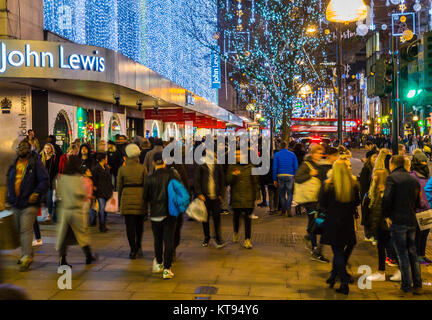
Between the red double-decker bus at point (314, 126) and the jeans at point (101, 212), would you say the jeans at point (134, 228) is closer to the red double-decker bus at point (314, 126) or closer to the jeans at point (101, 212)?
the jeans at point (101, 212)

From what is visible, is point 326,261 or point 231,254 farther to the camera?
point 231,254

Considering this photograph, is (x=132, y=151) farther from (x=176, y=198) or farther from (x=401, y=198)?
(x=401, y=198)

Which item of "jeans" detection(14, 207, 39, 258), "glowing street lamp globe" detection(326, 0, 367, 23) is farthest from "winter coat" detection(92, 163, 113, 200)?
"glowing street lamp globe" detection(326, 0, 367, 23)

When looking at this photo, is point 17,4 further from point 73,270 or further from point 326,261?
point 326,261

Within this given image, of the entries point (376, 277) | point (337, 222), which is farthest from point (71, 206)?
point (376, 277)

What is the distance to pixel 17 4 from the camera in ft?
51.0

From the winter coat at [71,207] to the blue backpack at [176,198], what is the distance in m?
1.28

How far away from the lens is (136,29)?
80.1 feet

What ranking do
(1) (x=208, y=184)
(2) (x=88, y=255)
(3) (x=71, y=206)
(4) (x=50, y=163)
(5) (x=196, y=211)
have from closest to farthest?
1. (3) (x=71, y=206)
2. (2) (x=88, y=255)
3. (5) (x=196, y=211)
4. (1) (x=208, y=184)
5. (4) (x=50, y=163)

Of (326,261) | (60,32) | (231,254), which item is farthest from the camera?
(60,32)

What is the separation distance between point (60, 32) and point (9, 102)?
3.70m

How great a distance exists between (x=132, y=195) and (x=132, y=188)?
0.36 ft
